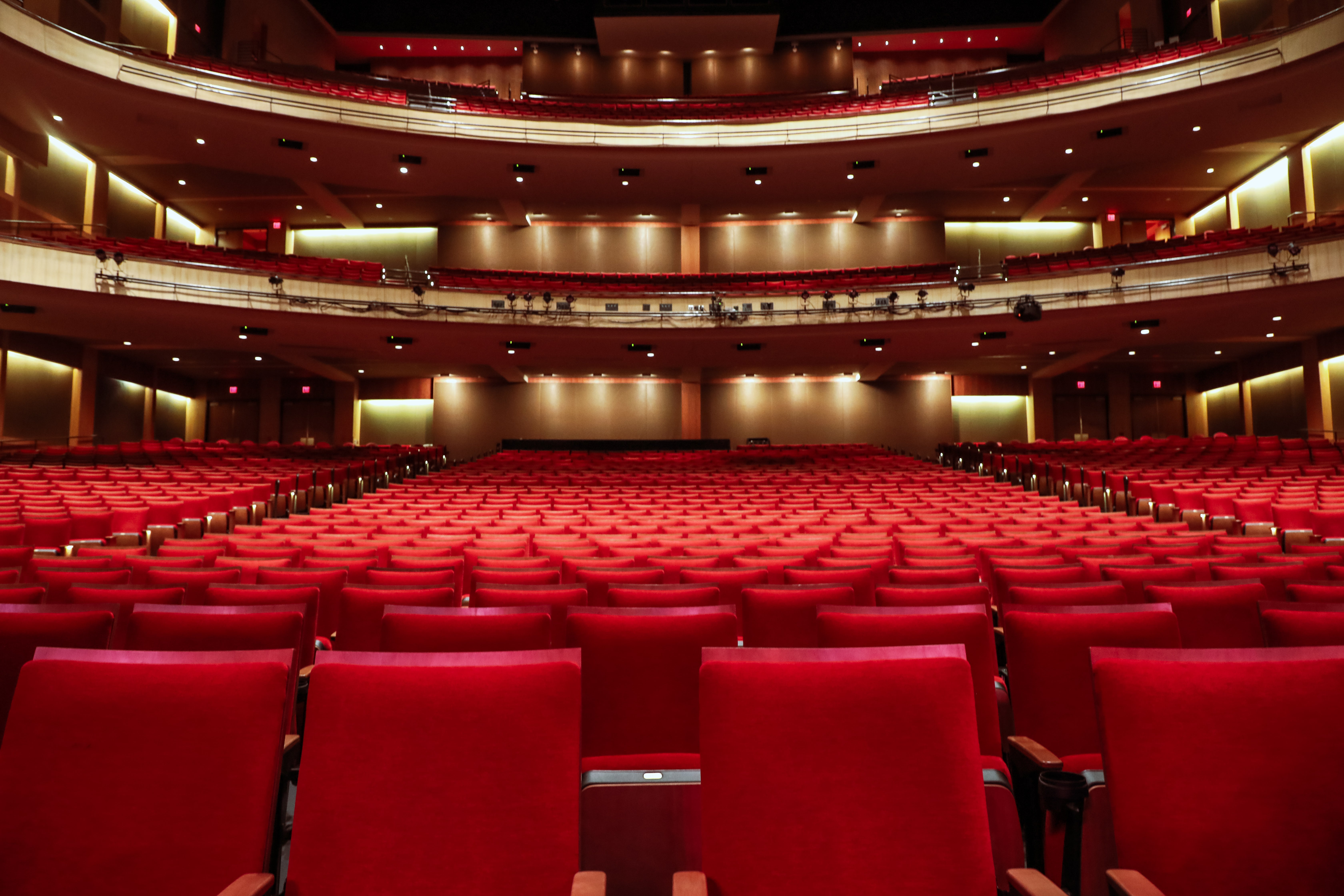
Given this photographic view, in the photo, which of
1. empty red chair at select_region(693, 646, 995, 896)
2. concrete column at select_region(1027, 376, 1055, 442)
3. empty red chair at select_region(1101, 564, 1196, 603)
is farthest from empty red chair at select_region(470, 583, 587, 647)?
concrete column at select_region(1027, 376, 1055, 442)

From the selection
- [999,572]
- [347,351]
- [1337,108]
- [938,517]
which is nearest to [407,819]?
[999,572]

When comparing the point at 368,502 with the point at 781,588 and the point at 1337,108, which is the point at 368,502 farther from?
the point at 1337,108

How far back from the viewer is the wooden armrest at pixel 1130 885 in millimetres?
1008

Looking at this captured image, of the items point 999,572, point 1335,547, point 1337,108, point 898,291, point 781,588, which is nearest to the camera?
point 781,588

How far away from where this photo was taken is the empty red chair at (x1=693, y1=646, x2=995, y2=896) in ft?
3.57

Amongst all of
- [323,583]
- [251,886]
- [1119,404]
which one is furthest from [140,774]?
[1119,404]

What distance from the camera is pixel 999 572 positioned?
9.25ft

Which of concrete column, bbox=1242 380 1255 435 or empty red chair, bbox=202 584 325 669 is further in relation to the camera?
concrete column, bbox=1242 380 1255 435

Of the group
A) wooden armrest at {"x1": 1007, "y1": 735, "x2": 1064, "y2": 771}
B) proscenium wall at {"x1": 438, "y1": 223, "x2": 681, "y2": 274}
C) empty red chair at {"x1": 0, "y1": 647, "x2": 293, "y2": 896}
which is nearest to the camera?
empty red chair at {"x1": 0, "y1": 647, "x2": 293, "y2": 896}

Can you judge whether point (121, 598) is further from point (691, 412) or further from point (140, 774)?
point (691, 412)

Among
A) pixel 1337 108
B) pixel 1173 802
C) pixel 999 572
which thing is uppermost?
pixel 1337 108

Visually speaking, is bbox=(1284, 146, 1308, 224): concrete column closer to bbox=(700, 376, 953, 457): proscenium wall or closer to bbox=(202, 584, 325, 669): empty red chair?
bbox=(700, 376, 953, 457): proscenium wall

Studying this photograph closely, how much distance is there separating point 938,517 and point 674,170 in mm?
9772

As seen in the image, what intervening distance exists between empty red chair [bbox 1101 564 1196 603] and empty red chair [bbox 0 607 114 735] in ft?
10.2
